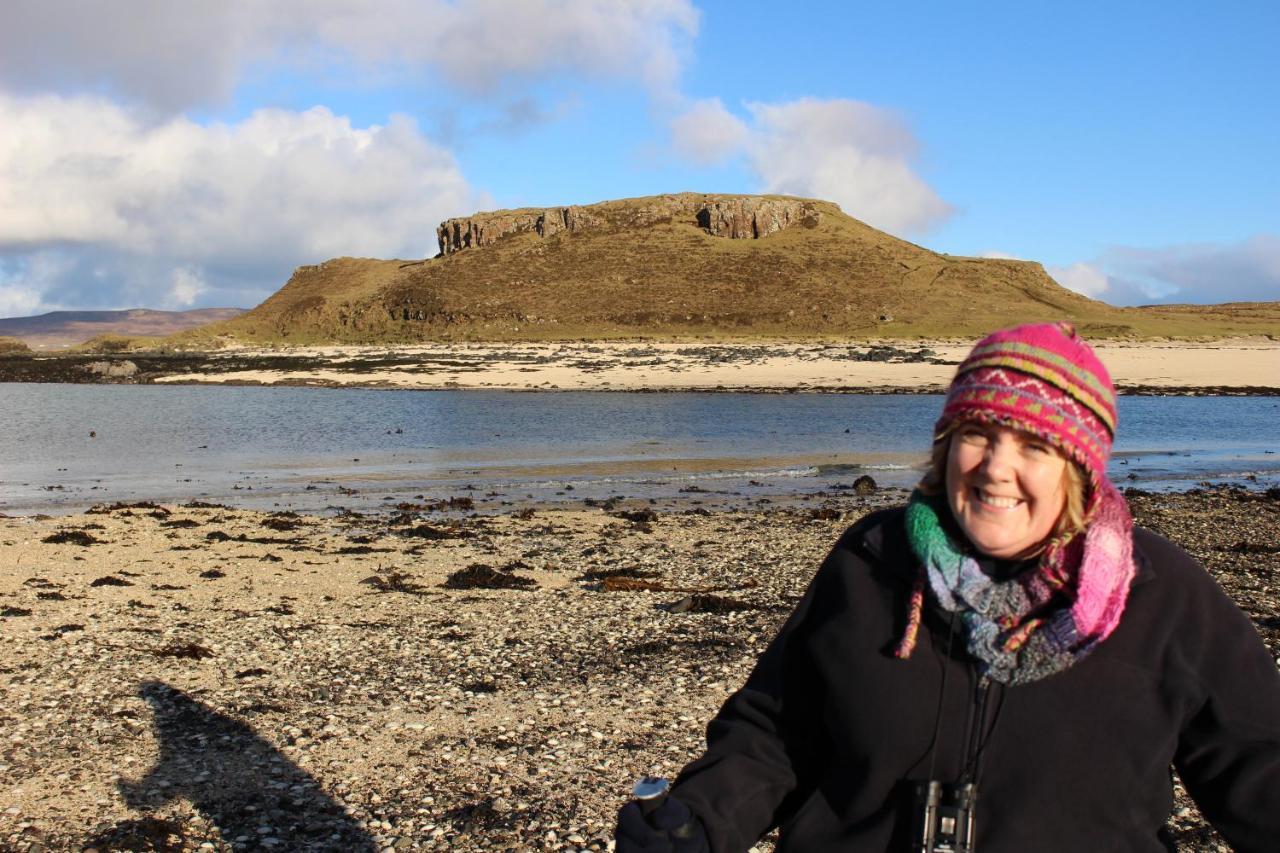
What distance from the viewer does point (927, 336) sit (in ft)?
300

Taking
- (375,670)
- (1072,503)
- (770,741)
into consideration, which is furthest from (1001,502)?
(375,670)

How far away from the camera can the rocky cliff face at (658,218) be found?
447ft

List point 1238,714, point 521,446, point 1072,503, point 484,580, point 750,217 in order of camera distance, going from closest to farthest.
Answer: point 1238,714 → point 1072,503 → point 484,580 → point 521,446 → point 750,217

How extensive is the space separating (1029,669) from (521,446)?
31.3 m

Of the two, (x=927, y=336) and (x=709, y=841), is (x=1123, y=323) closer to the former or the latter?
(x=927, y=336)

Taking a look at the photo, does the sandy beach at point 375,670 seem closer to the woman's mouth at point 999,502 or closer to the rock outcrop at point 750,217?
the woman's mouth at point 999,502

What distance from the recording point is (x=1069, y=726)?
86.8 inches

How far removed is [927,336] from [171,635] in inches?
3402

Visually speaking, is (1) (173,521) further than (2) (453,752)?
Yes

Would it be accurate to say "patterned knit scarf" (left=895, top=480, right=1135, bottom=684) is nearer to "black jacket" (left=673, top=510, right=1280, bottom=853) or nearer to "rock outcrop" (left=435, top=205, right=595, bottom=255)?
"black jacket" (left=673, top=510, right=1280, bottom=853)

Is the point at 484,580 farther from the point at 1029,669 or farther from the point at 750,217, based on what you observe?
the point at 750,217

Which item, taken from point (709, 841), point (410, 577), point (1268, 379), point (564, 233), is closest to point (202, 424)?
point (410, 577)

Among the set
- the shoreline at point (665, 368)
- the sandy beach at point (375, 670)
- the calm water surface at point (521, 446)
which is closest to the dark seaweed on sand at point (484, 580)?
the sandy beach at point (375, 670)

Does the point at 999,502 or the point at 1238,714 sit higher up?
the point at 999,502
